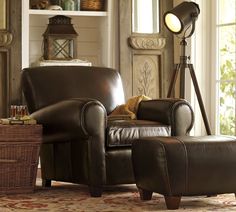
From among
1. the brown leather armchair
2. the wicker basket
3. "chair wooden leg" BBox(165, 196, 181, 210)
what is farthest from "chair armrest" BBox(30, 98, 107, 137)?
the wicker basket

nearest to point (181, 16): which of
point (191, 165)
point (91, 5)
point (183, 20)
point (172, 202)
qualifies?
point (183, 20)

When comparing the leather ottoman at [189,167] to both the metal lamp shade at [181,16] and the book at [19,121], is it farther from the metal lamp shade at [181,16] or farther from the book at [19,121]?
the metal lamp shade at [181,16]

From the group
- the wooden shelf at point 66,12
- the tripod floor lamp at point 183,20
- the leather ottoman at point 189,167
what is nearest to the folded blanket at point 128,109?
the tripod floor lamp at point 183,20

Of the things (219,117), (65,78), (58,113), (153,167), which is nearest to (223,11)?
(219,117)

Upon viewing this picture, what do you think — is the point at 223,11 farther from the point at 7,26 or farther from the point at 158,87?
the point at 7,26

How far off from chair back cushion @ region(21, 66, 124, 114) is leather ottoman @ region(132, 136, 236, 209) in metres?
1.18

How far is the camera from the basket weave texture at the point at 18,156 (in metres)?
4.24

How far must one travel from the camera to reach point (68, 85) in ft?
15.6

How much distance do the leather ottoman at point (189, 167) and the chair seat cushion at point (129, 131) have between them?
48 cm

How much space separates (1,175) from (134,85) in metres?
2.18

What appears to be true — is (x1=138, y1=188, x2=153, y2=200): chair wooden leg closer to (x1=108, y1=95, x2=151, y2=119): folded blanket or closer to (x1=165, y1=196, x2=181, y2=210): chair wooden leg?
(x1=165, y1=196, x2=181, y2=210): chair wooden leg

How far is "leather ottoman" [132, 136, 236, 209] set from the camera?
141 inches

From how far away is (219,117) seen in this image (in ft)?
20.0

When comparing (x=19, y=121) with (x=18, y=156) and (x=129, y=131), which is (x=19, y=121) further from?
(x=129, y=131)
